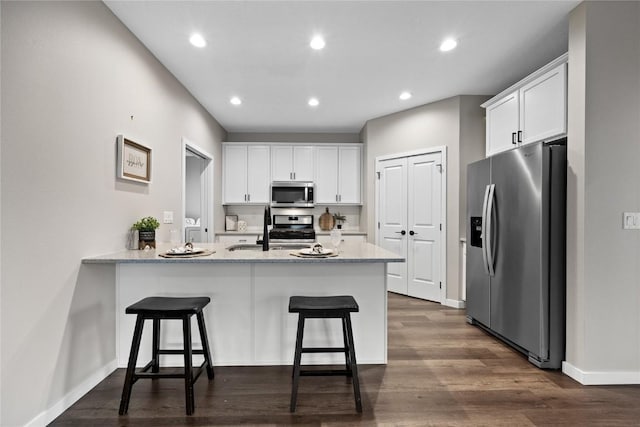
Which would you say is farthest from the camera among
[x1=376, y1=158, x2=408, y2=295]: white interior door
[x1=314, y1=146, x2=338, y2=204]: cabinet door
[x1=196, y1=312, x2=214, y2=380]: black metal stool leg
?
[x1=314, y1=146, x2=338, y2=204]: cabinet door

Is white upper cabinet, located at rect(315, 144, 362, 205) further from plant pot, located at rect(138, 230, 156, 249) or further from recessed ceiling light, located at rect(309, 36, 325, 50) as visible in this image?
plant pot, located at rect(138, 230, 156, 249)

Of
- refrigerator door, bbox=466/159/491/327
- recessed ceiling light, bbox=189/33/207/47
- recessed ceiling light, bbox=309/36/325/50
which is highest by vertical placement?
recessed ceiling light, bbox=309/36/325/50

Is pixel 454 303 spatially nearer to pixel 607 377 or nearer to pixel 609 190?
pixel 607 377

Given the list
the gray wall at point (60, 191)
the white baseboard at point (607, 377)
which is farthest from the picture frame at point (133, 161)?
the white baseboard at point (607, 377)

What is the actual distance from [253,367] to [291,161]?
3.59 m

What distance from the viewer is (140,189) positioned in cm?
274

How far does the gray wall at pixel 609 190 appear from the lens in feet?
7.39

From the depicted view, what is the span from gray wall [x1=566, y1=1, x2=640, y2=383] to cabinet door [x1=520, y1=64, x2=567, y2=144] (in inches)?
9.4

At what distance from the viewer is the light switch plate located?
7.43 feet

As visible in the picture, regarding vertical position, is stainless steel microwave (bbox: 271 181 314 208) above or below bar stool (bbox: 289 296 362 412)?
above

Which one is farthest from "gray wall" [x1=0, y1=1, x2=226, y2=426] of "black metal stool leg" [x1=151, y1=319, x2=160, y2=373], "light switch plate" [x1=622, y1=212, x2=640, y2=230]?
"light switch plate" [x1=622, y1=212, x2=640, y2=230]

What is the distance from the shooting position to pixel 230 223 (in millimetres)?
5520

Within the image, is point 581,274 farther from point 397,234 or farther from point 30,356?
point 30,356

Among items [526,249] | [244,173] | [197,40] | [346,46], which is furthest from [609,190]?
[244,173]
